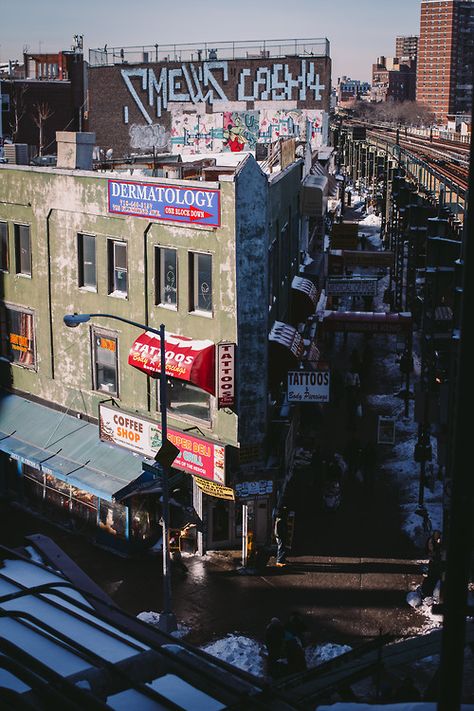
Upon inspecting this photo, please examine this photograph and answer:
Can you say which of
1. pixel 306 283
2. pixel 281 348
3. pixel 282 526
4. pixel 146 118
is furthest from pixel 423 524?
pixel 146 118

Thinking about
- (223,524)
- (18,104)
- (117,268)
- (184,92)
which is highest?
(18,104)

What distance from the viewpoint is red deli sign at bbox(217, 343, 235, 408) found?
26172 mm

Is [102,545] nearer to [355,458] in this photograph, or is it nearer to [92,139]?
[355,458]

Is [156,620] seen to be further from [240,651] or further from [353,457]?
[353,457]

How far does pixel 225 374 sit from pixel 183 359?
1315 millimetres

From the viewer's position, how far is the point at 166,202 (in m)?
26.9

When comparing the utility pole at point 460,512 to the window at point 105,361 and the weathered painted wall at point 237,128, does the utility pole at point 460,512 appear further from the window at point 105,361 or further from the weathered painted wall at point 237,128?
the weathered painted wall at point 237,128

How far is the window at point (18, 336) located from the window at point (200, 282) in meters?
8.00

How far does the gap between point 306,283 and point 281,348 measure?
10.0 m

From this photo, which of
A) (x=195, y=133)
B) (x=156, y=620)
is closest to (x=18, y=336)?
(x=156, y=620)

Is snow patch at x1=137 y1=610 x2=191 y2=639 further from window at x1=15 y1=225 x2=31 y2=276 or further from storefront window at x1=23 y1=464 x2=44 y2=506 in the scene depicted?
window at x1=15 y1=225 x2=31 y2=276

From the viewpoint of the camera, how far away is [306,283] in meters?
37.8

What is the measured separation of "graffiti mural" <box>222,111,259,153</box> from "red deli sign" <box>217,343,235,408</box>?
35.5m

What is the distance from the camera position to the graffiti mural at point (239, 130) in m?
59.3
